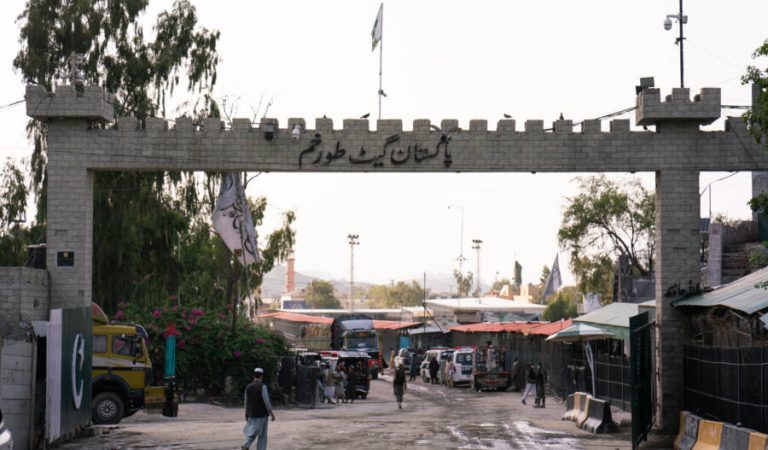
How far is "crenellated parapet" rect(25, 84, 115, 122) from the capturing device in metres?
24.2

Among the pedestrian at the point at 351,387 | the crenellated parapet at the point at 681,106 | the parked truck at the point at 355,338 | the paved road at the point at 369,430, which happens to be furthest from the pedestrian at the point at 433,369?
the crenellated parapet at the point at 681,106

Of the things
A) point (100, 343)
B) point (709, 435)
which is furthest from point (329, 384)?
point (709, 435)

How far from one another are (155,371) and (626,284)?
22515 millimetres

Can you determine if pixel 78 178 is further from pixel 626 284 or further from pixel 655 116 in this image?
pixel 626 284

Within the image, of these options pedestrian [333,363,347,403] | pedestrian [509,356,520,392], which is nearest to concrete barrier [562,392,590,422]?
pedestrian [333,363,347,403]

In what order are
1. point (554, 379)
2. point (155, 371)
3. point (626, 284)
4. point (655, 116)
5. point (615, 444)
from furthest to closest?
point (626, 284)
point (554, 379)
point (155, 371)
point (655, 116)
point (615, 444)

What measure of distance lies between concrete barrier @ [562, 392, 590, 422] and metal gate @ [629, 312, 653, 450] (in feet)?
14.9

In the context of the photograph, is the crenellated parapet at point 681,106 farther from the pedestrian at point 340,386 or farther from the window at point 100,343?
the pedestrian at point 340,386

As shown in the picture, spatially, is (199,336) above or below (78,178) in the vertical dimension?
below

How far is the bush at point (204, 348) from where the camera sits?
34.5m

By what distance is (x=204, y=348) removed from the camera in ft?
114

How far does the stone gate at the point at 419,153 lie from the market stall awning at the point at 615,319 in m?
4.67

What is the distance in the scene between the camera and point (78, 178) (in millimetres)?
24562

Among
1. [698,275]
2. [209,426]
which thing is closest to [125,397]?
[209,426]
